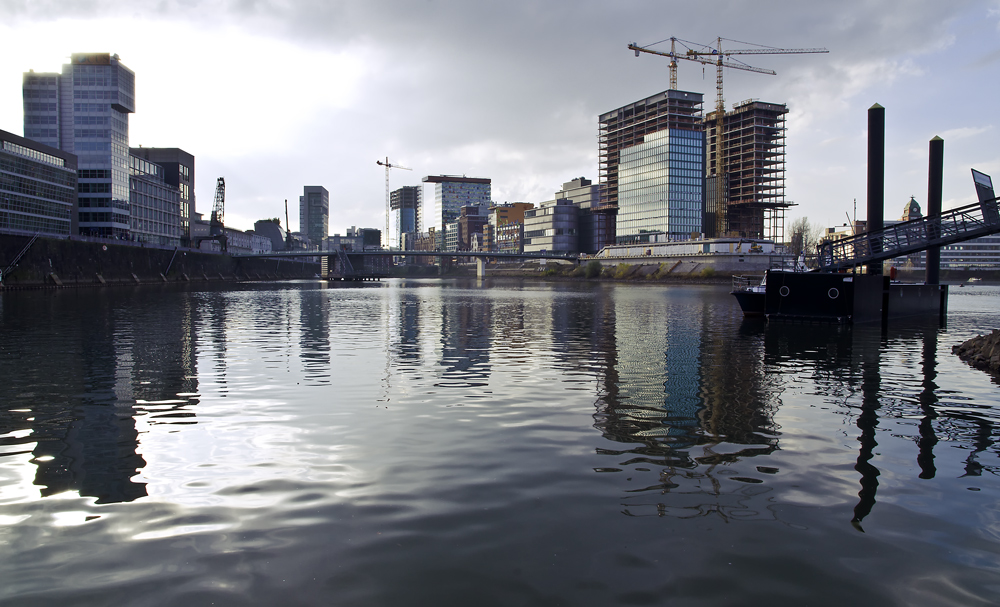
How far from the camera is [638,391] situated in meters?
17.8

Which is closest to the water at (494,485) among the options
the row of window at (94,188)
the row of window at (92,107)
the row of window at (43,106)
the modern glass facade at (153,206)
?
the row of window at (94,188)

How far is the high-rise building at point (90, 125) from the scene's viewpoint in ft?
469

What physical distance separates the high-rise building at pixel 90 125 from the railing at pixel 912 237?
150m

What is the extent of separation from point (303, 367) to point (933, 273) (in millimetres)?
63662

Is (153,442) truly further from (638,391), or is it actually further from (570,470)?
(638,391)

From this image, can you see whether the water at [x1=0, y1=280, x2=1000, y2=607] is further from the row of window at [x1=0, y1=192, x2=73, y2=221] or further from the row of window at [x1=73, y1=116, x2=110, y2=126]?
the row of window at [x1=73, y1=116, x2=110, y2=126]

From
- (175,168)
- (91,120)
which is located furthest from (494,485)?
(175,168)

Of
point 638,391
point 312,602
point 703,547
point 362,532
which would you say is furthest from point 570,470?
point 638,391

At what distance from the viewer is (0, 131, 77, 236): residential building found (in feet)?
360

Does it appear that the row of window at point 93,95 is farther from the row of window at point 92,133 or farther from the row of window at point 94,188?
the row of window at point 94,188

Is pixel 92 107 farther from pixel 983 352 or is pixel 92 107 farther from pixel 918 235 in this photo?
pixel 983 352

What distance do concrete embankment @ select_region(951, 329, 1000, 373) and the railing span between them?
14676 millimetres

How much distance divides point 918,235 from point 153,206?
17930 centimetres

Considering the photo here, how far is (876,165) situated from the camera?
45688 mm
